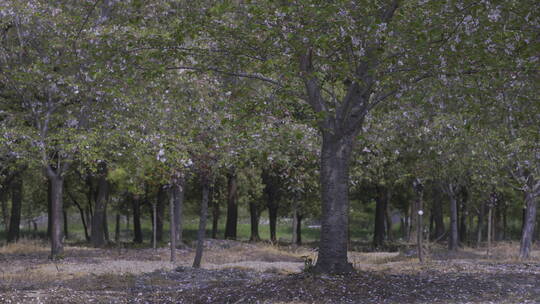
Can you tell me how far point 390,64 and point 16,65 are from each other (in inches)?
528

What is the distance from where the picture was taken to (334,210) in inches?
434

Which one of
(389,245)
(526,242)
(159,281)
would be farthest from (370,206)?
(159,281)

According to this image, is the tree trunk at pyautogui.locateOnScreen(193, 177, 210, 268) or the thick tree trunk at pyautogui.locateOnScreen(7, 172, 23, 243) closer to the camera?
the tree trunk at pyautogui.locateOnScreen(193, 177, 210, 268)

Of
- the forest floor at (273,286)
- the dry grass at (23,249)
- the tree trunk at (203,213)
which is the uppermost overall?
the tree trunk at (203,213)

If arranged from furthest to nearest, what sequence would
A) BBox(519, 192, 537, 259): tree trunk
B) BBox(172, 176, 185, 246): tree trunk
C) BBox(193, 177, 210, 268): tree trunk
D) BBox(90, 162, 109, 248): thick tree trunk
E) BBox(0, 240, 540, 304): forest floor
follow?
1. BBox(90, 162, 109, 248): thick tree trunk
2. BBox(519, 192, 537, 259): tree trunk
3. BBox(172, 176, 185, 246): tree trunk
4. BBox(193, 177, 210, 268): tree trunk
5. BBox(0, 240, 540, 304): forest floor

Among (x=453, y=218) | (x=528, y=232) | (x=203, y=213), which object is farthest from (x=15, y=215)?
(x=528, y=232)

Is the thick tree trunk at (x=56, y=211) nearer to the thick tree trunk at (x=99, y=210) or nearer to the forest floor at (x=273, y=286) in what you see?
the forest floor at (x=273, y=286)

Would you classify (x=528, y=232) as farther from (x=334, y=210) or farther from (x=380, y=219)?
(x=380, y=219)

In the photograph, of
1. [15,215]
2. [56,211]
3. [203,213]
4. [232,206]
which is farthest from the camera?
[232,206]

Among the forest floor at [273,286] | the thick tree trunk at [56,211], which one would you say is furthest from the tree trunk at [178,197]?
the thick tree trunk at [56,211]

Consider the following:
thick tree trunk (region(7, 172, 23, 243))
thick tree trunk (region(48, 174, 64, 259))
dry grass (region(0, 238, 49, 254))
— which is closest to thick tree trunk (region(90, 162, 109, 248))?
dry grass (region(0, 238, 49, 254))

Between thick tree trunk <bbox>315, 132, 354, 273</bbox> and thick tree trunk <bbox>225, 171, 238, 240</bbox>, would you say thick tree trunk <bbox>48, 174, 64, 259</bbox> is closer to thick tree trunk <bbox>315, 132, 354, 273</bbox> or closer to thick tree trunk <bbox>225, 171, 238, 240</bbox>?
thick tree trunk <bbox>315, 132, 354, 273</bbox>

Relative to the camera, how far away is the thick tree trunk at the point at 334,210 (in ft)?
36.0

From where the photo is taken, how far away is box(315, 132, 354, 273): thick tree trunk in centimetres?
1098
